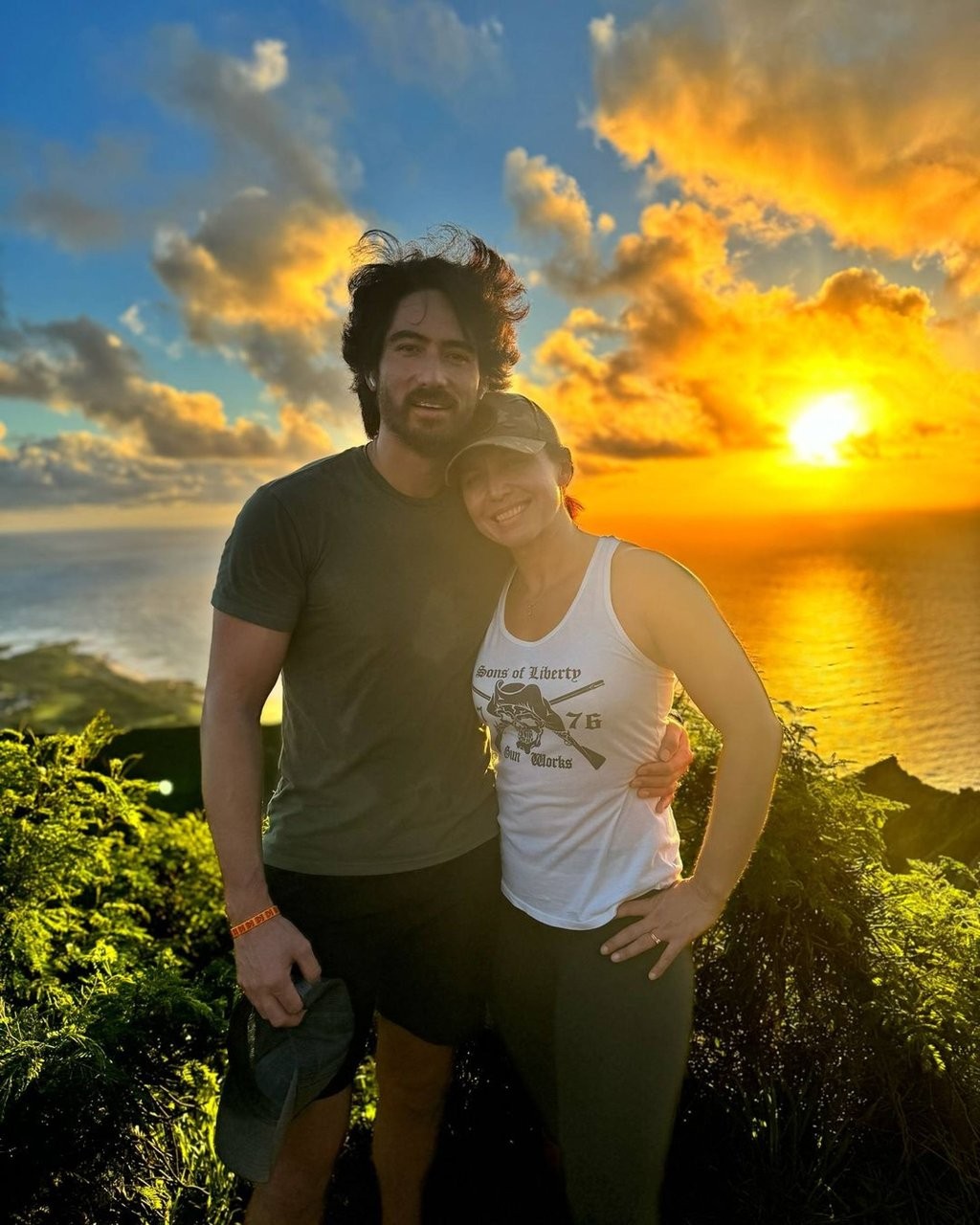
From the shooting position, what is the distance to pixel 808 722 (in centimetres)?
321

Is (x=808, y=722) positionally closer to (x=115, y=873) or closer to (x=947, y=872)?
(x=947, y=872)

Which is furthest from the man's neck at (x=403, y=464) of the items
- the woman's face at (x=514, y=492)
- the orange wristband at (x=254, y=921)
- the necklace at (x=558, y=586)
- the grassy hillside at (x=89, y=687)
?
the grassy hillside at (x=89, y=687)

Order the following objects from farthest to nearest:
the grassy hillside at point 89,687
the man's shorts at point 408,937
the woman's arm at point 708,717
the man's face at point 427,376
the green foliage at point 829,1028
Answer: the grassy hillside at point 89,687, the green foliage at point 829,1028, the man's face at point 427,376, the man's shorts at point 408,937, the woman's arm at point 708,717

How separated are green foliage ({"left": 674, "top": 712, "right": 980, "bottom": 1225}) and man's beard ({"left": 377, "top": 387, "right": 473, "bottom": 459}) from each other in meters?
1.73

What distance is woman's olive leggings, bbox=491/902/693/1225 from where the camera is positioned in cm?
204

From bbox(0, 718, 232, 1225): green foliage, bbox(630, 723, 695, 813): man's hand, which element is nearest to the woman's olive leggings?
bbox(630, 723, 695, 813): man's hand

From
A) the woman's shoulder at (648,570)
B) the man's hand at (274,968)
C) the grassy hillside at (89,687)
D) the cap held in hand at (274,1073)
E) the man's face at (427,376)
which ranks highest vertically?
the man's face at (427,376)

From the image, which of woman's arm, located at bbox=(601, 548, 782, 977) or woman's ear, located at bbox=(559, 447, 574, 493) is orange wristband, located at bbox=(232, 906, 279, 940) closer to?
woman's arm, located at bbox=(601, 548, 782, 977)

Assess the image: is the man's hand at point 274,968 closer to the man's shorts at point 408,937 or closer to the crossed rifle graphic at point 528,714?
the man's shorts at point 408,937

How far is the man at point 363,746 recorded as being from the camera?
2242 millimetres

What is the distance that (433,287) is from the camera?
9.36ft

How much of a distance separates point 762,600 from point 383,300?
2959mm

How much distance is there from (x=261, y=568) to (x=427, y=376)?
0.97 meters

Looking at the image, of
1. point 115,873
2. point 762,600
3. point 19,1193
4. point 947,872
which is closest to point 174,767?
point 115,873
